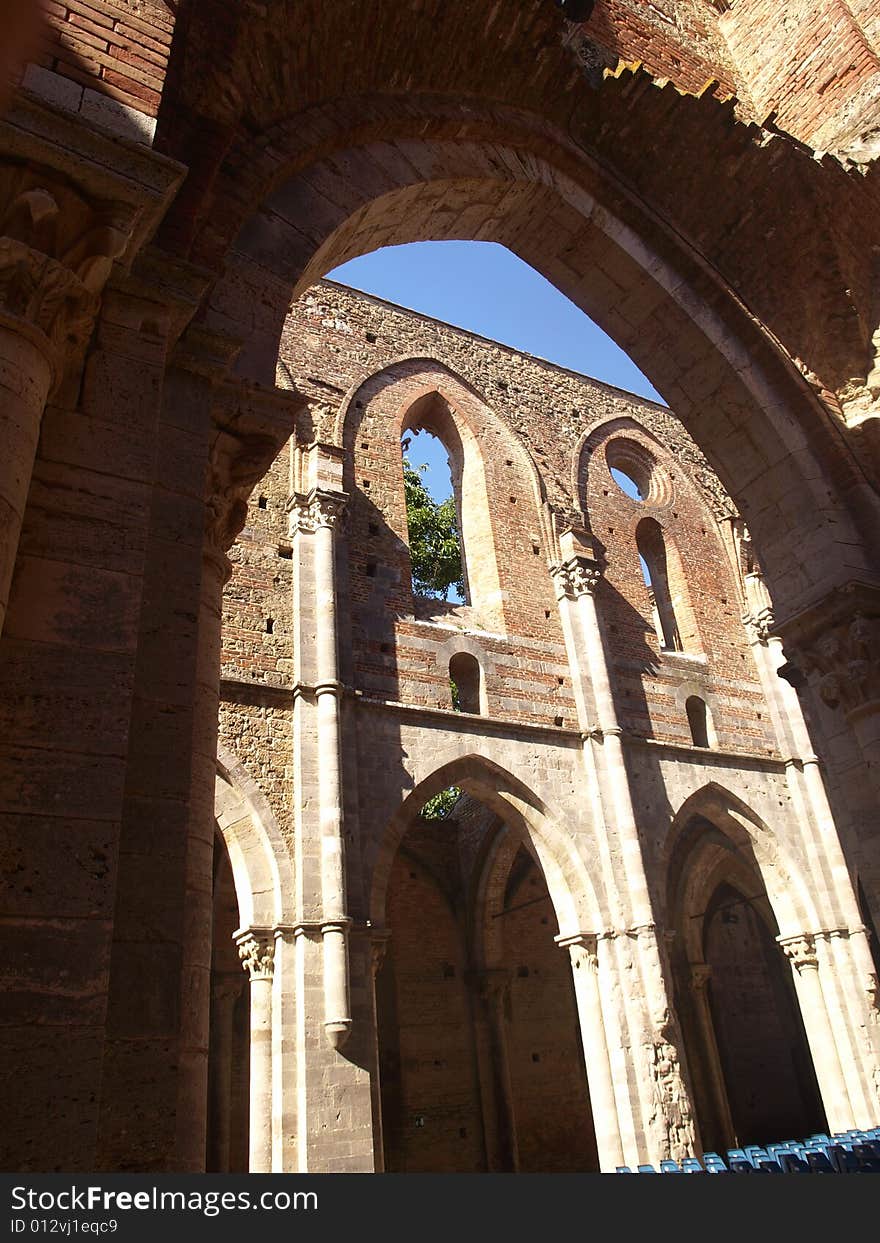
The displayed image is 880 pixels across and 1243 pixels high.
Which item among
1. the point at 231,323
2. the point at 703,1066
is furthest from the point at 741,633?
the point at 231,323

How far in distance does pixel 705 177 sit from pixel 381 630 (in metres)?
7.65

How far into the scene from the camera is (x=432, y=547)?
23.0 meters

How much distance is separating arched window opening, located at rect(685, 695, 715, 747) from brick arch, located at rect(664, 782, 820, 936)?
3.00ft

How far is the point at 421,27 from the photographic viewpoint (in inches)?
207

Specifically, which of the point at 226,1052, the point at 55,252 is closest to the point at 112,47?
the point at 55,252

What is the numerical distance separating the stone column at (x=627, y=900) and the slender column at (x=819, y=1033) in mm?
3137

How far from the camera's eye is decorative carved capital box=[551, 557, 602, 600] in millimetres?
14586

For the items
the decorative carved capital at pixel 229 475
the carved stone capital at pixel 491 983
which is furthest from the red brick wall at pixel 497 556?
the decorative carved capital at pixel 229 475

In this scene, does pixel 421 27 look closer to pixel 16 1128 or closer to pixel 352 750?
pixel 16 1128

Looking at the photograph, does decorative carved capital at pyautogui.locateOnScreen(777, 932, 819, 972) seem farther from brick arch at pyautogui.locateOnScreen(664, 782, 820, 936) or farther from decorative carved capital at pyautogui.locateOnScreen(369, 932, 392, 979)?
decorative carved capital at pyautogui.locateOnScreen(369, 932, 392, 979)

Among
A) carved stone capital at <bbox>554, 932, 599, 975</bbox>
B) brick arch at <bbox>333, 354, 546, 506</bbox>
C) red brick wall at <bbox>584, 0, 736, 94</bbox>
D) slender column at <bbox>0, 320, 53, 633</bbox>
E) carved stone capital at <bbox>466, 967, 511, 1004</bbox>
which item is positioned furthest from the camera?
brick arch at <bbox>333, 354, 546, 506</bbox>

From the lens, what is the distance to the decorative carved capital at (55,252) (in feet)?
9.29

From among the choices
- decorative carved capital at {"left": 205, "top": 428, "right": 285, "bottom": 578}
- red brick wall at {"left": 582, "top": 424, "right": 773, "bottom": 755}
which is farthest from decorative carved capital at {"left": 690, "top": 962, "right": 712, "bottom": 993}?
decorative carved capital at {"left": 205, "top": 428, "right": 285, "bottom": 578}

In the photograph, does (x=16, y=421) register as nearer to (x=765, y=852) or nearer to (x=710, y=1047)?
(x=765, y=852)
